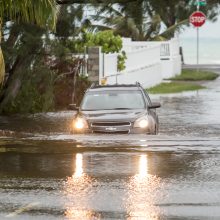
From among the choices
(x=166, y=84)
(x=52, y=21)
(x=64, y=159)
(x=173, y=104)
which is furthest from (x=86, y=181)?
(x=166, y=84)

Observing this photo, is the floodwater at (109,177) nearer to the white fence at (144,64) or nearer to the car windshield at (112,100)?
the car windshield at (112,100)

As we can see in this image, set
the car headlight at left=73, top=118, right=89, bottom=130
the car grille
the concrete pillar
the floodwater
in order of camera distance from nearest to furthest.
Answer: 1. the floodwater
2. the car grille
3. the car headlight at left=73, top=118, right=89, bottom=130
4. the concrete pillar

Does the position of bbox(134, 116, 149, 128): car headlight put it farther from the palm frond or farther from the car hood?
the palm frond

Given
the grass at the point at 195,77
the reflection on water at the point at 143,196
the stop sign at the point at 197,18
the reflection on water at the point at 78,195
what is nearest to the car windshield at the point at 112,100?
the reflection on water at the point at 78,195

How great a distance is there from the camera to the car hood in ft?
62.5

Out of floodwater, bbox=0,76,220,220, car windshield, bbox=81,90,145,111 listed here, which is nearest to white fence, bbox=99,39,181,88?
car windshield, bbox=81,90,145,111

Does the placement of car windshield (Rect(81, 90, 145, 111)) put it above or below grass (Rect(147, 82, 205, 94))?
above

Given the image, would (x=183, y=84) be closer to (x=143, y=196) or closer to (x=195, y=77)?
(x=195, y=77)

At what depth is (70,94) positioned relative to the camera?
31.0 m

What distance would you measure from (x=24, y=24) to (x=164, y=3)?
3.88 metres

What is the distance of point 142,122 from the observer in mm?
19109

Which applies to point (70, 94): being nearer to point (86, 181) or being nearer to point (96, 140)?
point (96, 140)

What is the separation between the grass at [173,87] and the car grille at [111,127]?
2036 centimetres

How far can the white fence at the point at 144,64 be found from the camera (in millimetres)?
34594
